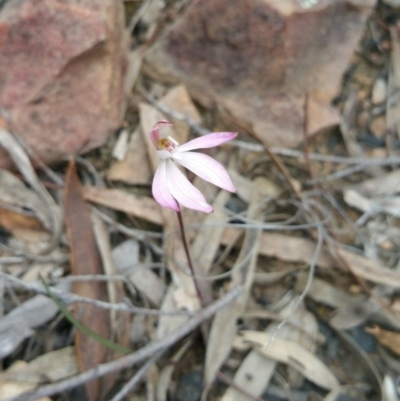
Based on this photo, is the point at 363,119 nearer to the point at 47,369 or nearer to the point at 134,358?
the point at 134,358

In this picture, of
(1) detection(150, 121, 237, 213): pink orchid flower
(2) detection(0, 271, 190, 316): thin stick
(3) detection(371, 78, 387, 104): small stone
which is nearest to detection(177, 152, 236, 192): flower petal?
(1) detection(150, 121, 237, 213): pink orchid flower

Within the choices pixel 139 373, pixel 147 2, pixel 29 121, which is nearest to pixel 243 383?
pixel 139 373

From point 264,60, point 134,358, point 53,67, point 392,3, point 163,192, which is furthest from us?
point 392,3

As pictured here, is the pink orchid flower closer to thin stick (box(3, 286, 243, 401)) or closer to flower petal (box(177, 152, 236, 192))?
flower petal (box(177, 152, 236, 192))

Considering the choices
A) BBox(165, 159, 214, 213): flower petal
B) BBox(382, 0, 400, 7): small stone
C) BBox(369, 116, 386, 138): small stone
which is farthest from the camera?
BBox(382, 0, 400, 7): small stone

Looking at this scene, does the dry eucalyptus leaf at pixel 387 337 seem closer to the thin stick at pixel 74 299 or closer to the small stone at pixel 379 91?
the thin stick at pixel 74 299

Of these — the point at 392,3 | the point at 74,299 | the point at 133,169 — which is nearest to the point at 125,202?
the point at 133,169
